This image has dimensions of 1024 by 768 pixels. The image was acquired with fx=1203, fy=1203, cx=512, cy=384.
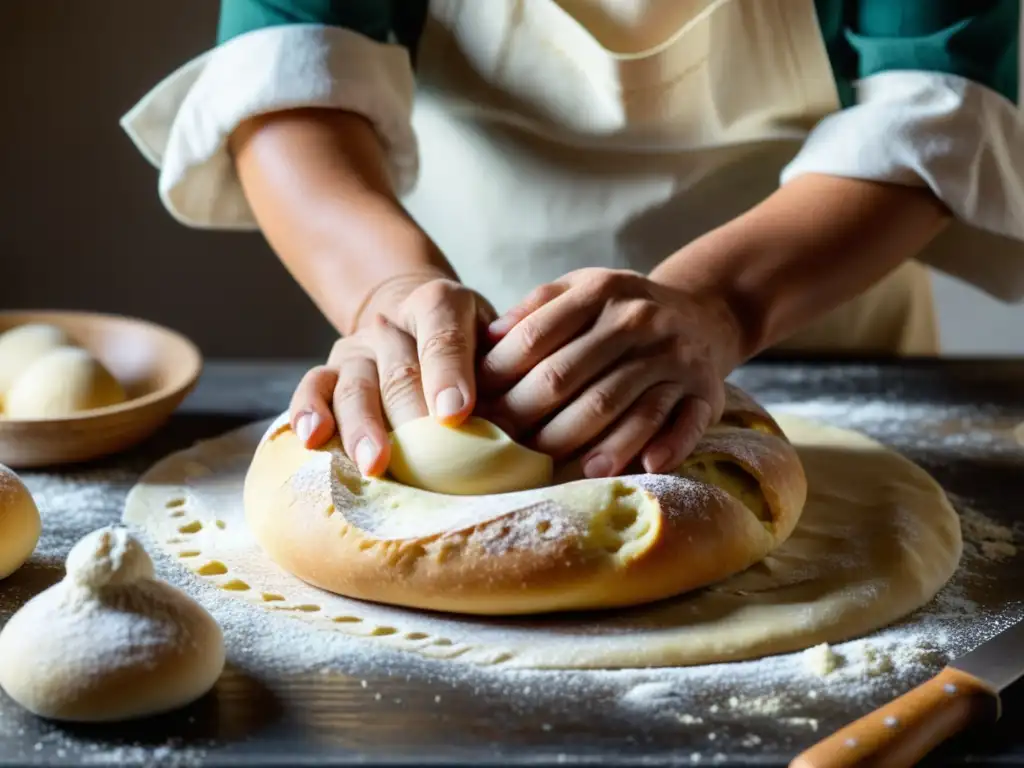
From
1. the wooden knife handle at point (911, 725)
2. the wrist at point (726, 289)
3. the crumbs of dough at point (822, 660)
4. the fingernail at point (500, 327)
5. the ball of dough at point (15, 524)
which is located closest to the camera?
the wooden knife handle at point (911, 725)

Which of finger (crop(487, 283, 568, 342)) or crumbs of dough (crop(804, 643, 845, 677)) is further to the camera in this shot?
finger (crop(487, 283, 568, 342))

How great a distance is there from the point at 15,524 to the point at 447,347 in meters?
0.41

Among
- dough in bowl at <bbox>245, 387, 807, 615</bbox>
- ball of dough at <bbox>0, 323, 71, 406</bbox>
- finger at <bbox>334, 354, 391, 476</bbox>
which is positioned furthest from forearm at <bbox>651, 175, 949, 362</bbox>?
ball of dough at <bbox>0, 323, 71, 406</bbox>

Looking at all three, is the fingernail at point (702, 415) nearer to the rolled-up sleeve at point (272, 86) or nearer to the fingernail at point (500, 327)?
the fingernail at point (500, 327)

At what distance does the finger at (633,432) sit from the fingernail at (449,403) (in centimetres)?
13

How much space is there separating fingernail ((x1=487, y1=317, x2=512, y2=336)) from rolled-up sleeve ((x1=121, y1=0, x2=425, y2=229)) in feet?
1.39

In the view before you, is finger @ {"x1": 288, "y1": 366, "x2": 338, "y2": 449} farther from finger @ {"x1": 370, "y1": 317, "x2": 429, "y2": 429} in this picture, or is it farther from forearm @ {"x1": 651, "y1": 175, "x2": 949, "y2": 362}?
forearm @ {"x1": 651, "y1": 175, "x2": 949, "y2": 362}

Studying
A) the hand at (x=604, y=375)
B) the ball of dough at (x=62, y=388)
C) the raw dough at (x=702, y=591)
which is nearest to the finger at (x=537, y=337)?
the hand at (x=604, y=375)

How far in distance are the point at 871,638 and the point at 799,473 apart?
0.76 feet

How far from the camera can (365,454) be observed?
3.54 feet

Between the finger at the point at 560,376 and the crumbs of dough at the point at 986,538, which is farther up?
the finger at the point at 560,376

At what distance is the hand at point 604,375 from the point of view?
1102mm

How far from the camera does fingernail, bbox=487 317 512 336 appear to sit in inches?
45.7

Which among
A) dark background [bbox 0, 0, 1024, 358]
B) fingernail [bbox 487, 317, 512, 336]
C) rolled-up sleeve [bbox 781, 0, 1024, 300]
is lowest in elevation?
dark background [bbox 0, 0, 1024, 358]
